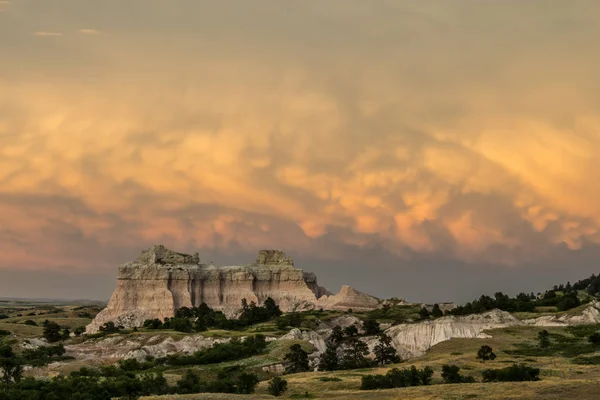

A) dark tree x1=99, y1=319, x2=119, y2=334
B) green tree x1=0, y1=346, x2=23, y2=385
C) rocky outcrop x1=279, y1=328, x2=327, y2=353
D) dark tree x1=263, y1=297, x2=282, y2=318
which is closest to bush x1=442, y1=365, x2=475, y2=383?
rocky outcrop x1=279, y1=328, x2=327, y2=353

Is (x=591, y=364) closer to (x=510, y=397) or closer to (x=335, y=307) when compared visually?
(x=510, y=397)

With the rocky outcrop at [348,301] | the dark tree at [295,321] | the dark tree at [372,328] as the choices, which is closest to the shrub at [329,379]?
the dark tree at [372,328]

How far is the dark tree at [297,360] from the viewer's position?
91.8 meters

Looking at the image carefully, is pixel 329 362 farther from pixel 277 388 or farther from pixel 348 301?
pixel 348 301

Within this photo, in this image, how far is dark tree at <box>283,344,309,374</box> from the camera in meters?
91.8

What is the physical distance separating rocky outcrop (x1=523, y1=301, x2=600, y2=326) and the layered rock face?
45.3m

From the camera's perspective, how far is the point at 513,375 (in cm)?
7150

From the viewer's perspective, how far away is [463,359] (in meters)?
88.6

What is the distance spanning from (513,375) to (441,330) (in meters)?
37.5

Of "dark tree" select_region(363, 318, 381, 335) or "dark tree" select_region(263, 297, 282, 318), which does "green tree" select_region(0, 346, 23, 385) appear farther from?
"dark tree" select_region(263, 297, 282, 318)

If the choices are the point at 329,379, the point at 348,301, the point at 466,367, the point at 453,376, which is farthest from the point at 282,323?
the point at 453,376

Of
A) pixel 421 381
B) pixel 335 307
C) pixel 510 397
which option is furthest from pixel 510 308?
pixel 510 397

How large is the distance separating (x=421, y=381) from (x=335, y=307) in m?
77.1

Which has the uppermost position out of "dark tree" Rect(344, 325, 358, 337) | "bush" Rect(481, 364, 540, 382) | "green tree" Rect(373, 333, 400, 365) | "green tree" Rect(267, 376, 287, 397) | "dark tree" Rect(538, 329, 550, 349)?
"dark tree" Rect(344, 325, 358, 337)
